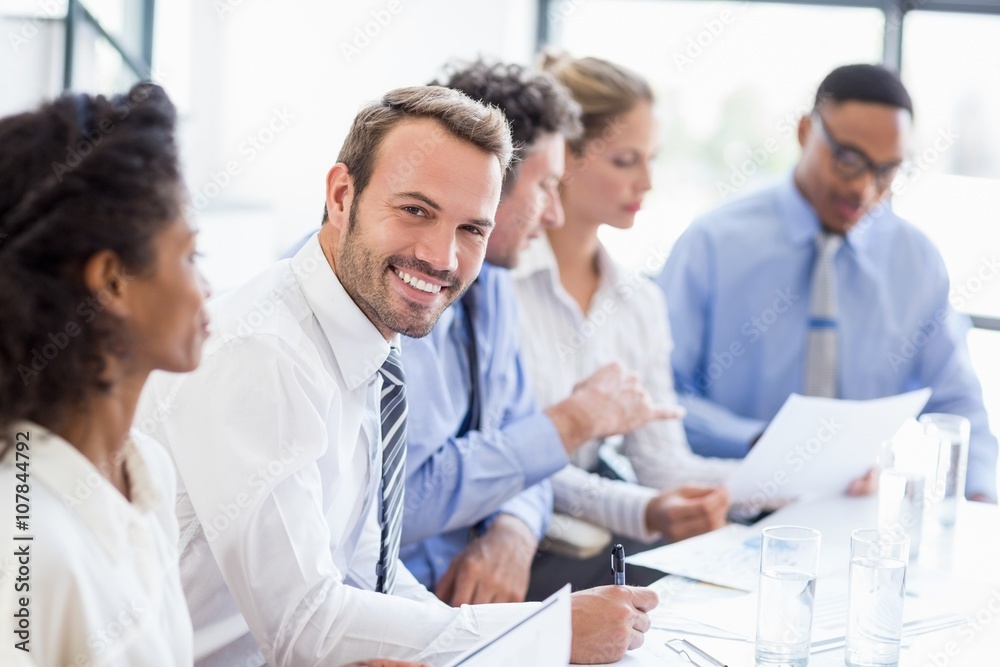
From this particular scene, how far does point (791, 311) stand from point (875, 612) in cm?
155

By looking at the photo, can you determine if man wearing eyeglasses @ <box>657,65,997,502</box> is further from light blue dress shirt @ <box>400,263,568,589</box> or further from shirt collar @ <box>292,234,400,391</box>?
shirt collar @ <box>292,234,400,391</box>

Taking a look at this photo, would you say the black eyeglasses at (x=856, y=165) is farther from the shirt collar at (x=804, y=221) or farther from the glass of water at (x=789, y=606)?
the glass of water at (x=789, y=606)

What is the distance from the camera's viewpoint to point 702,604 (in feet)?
4.83

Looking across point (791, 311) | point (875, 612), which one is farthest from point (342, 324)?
point (791, 311)

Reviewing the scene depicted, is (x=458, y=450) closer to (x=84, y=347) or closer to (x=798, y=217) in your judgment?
(x=84, y=347)

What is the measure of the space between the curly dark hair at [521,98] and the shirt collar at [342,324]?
69cm

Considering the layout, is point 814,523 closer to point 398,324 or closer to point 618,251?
point 398,324

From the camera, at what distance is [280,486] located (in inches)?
48.1

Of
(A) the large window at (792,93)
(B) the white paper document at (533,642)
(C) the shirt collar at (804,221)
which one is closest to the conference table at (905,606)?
(B) the white paper document at (533,642)

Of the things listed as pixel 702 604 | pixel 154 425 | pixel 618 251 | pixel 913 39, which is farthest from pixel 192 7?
pixel 702 604

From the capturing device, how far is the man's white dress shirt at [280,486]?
47.5 inches

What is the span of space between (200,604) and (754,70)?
136 inches

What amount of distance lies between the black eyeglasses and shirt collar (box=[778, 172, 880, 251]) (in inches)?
6.1

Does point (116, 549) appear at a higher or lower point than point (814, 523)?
higher
